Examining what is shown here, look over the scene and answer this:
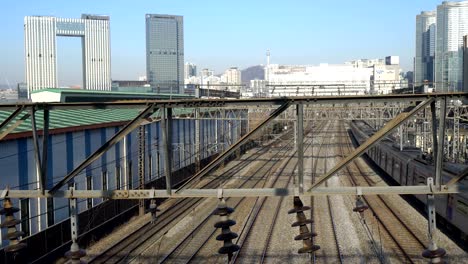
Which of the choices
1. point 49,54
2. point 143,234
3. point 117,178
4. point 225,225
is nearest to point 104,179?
point 117,178

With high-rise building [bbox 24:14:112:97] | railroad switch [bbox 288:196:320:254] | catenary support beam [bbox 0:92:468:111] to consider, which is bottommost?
railroad switch [bbox 288:196:320:254]

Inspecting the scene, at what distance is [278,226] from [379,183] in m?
10.7

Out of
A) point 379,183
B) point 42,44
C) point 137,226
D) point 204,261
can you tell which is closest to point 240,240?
point 204,261

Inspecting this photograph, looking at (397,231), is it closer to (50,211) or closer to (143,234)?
(143,234)

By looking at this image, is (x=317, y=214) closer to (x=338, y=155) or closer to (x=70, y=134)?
(x=70, y=134)

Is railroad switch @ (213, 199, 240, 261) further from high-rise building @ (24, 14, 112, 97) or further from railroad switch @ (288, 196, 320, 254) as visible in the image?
high-rise building @ (24, 14, 112, 97)

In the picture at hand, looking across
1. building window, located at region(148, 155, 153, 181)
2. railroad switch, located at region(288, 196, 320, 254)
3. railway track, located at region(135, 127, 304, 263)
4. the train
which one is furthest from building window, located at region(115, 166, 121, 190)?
railroad switch, located at region(288, 196, 320, 254)

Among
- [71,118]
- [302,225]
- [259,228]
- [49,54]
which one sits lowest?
[259,228]

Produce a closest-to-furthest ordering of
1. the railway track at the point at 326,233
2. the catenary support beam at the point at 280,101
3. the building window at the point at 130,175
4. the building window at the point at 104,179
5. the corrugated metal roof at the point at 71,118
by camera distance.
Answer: the catenary support beam at the point at 280,101, the railway track at the point at 326,233, the corrugated metal roof at the point at 71,118, the building window at the point at 104,179, the building window at the point at 130,175

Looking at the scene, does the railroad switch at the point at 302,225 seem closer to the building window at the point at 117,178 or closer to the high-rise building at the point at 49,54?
the building window at the point at 117,178

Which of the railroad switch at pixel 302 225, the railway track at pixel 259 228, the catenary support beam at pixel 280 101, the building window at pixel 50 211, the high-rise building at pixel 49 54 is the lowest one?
the railway track at pixel 259 228

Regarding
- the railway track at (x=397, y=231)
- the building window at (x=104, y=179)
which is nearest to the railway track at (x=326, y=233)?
the railway track at (x=397, y=231)

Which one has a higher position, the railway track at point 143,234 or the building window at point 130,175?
the building window at point 130,175

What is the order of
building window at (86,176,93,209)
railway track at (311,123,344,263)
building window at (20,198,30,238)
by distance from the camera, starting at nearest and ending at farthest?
building window at (20,198,30,238) < railway track at (311,123,344,263) < building window at (86,176,93,209)
